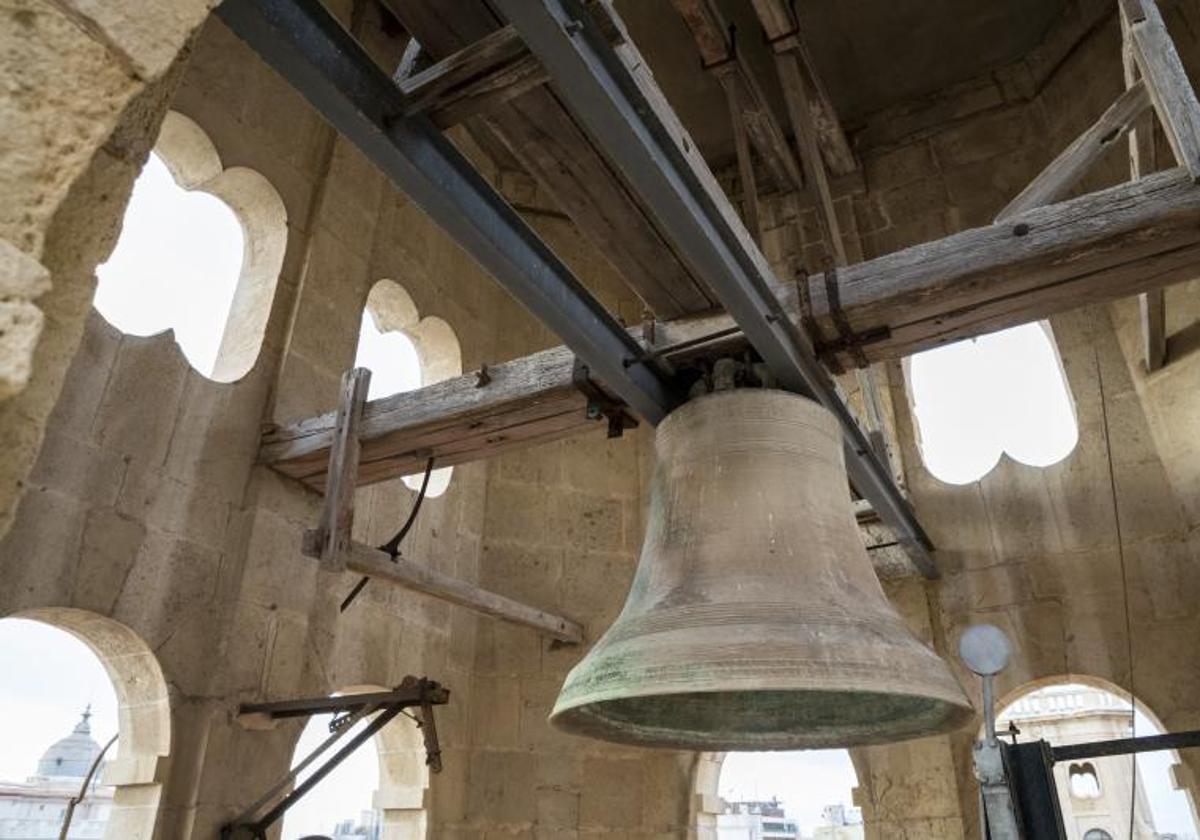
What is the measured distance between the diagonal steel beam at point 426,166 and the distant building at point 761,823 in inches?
704

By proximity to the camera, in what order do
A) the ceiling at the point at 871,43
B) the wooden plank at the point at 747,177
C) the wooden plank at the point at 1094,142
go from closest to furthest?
the wooden plank at the point at 1094,142 < the wooden plank at the point at 747,177 < the ceiling at the point at 871,43

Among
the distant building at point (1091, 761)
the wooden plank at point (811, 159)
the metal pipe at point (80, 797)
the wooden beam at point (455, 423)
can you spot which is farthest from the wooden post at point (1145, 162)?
the distant building at point (1091, 761)

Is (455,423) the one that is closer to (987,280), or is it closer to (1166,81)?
(987,280)

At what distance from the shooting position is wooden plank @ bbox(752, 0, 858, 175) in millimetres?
4379

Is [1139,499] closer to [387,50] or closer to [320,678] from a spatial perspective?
[320,678]

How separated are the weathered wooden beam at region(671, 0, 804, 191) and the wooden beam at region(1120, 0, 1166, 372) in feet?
4.58

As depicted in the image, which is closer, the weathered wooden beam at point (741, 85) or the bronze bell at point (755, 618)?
the bronze bell at point (755, 618)

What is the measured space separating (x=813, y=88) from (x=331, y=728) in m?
4.99

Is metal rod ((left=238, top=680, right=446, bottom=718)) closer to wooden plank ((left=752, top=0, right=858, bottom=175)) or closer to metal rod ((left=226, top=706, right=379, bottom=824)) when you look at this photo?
metal rod ((left=226, top=706, right=379, bottom=824))

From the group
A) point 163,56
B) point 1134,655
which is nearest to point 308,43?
point 163,56

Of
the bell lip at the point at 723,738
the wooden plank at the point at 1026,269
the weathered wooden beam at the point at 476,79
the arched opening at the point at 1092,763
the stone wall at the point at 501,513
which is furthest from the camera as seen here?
the arched opening at the point at 1092,763

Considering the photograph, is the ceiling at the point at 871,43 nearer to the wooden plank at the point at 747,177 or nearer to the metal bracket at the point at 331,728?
the wooden plank at the point at 747,177

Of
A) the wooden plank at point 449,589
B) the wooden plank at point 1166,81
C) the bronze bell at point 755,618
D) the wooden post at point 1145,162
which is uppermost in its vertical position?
the wooden post at point 1145,162

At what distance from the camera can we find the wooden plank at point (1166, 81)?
7.84ft
